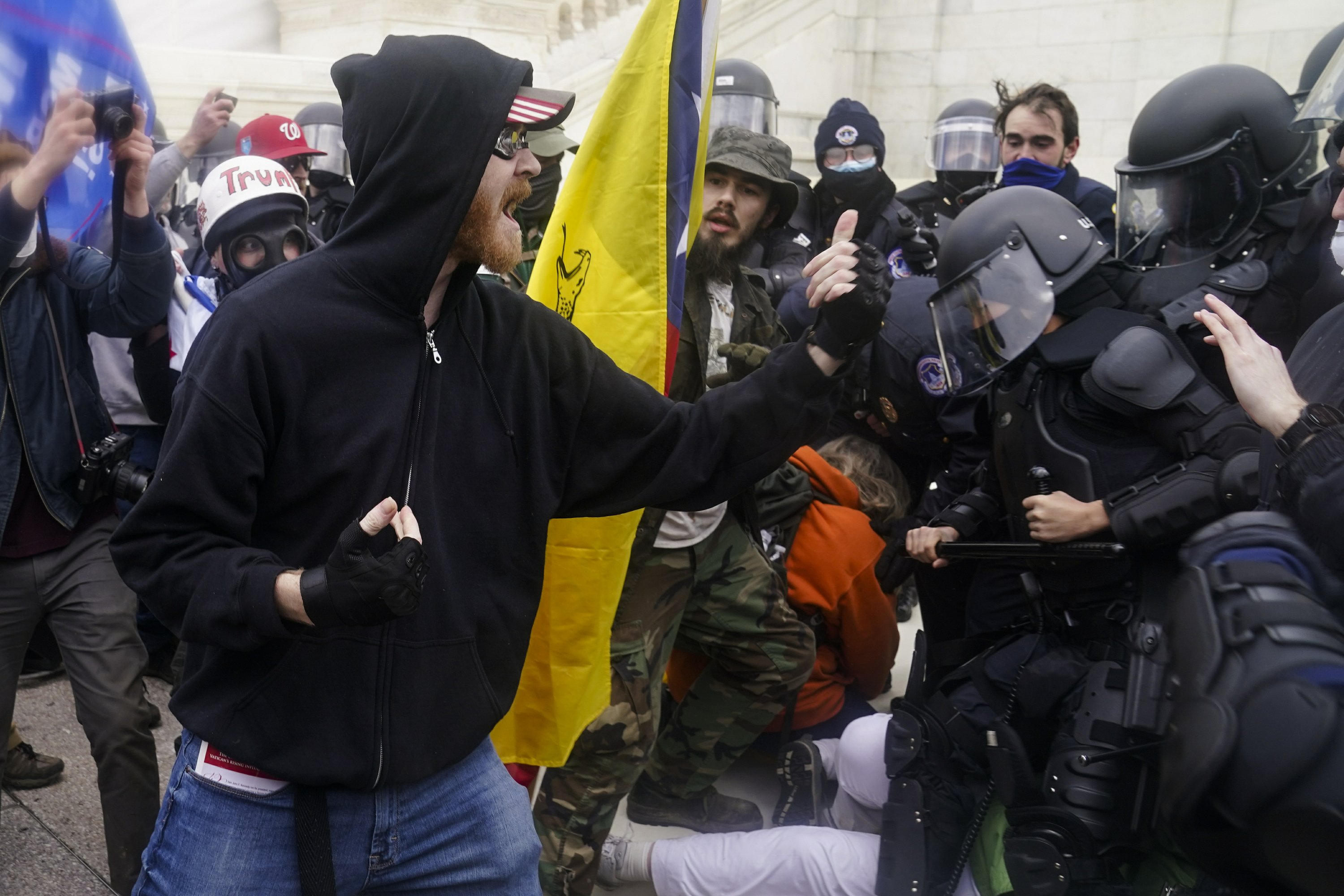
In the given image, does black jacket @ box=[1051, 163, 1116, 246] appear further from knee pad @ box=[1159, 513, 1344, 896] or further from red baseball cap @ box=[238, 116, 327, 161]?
knee pad @ box=[1159, 513, 1344, 896]

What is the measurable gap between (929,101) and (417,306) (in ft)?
35.3

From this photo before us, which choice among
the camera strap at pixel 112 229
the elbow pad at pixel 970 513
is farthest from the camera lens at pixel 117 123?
the elbow pad at pixel 970 513

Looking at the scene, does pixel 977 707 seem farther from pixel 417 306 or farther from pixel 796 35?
pixel 796 35

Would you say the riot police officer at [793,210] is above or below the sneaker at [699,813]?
above

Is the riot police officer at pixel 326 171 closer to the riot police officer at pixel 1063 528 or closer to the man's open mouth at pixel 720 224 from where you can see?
the man's open mouth at pixel 720 224

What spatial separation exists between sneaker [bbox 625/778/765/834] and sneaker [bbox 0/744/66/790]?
1951mm

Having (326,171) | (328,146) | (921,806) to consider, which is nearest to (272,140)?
(326,171)

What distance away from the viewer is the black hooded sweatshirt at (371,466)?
5.84 ft

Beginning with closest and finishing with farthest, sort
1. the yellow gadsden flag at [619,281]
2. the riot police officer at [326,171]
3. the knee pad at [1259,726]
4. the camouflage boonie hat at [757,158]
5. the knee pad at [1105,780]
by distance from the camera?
the knee pad at [1259,726] < the knee pad at [1105,780] < the yellow gadsden flag at [619,281] < the camouflage boonie hat at [757,158] < the riot police officer at [326,171]

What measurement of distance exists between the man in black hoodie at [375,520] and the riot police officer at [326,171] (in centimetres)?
363

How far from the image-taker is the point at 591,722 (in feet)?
10.1

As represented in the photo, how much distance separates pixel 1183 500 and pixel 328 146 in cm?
542

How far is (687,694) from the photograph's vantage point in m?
3.85

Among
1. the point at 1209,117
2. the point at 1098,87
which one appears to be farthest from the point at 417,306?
the point at 1098,87
